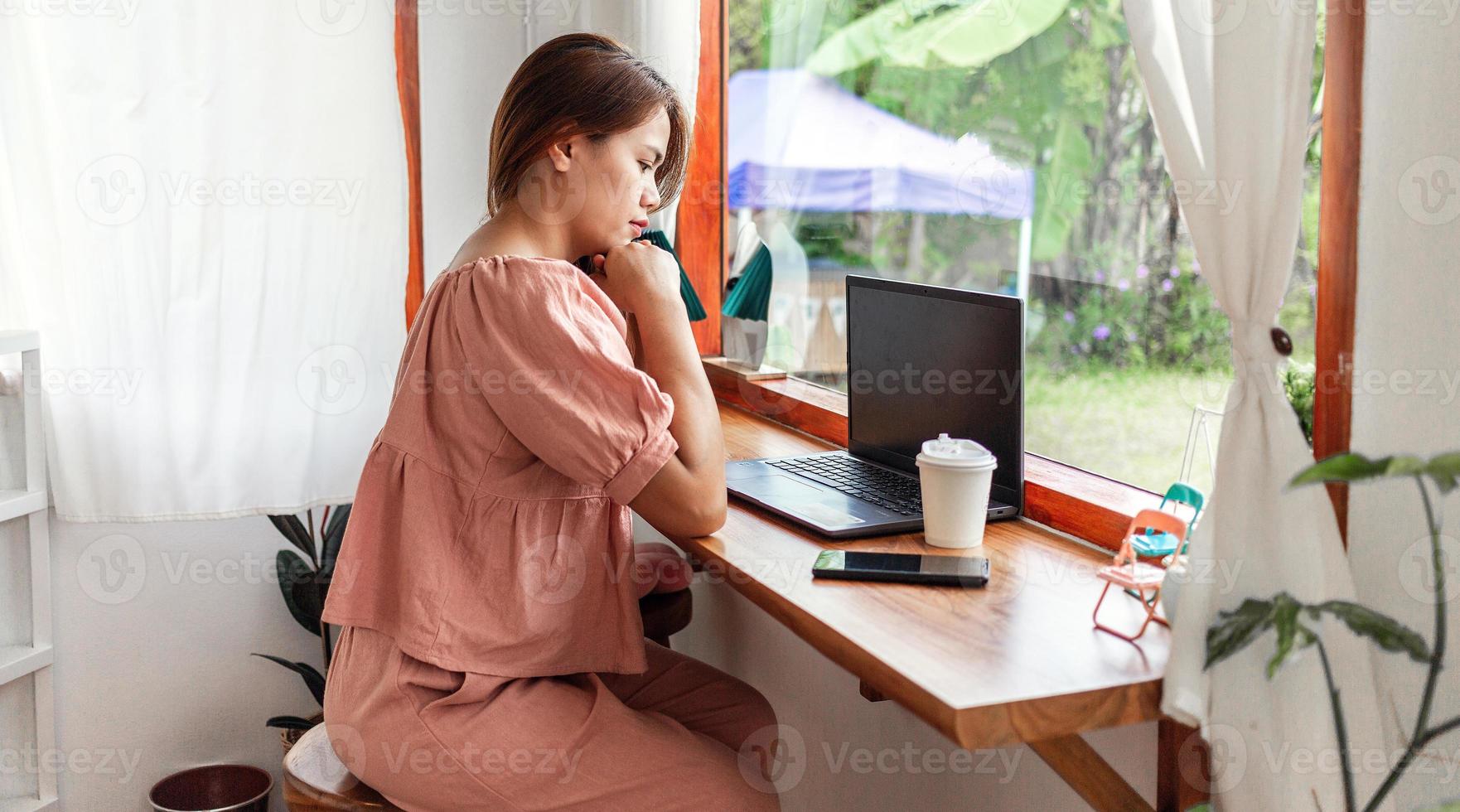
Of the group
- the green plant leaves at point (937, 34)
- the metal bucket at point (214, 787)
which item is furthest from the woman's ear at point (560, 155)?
the green plant leaves at point (937, 34)

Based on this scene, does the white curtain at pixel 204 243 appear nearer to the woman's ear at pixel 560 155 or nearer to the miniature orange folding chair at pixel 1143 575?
the woman's ear at pixel 560 155

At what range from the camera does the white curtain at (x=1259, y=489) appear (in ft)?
3.12

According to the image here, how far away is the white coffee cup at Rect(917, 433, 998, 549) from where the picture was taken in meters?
1.28

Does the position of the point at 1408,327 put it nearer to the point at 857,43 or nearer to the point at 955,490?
the point at 955,490

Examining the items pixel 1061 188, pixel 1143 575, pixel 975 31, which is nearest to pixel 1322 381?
pixel 1143 575

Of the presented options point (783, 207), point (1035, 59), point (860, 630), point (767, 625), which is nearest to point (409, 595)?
point (860, 630)

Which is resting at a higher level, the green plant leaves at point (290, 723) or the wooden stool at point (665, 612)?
the wooden stool at point (665, 612)

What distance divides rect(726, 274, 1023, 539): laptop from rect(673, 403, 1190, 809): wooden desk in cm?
6

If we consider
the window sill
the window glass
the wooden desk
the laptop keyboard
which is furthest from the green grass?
the wooden desk

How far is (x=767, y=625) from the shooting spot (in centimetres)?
205

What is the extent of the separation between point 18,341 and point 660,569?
1.15m

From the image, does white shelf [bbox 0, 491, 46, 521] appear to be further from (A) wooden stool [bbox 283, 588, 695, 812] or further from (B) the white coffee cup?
(B) the white coffee cup

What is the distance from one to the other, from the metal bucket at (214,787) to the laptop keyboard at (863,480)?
1.32 metres

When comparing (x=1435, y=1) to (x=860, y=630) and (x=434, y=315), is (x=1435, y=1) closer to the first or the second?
(x=860, y=630)
